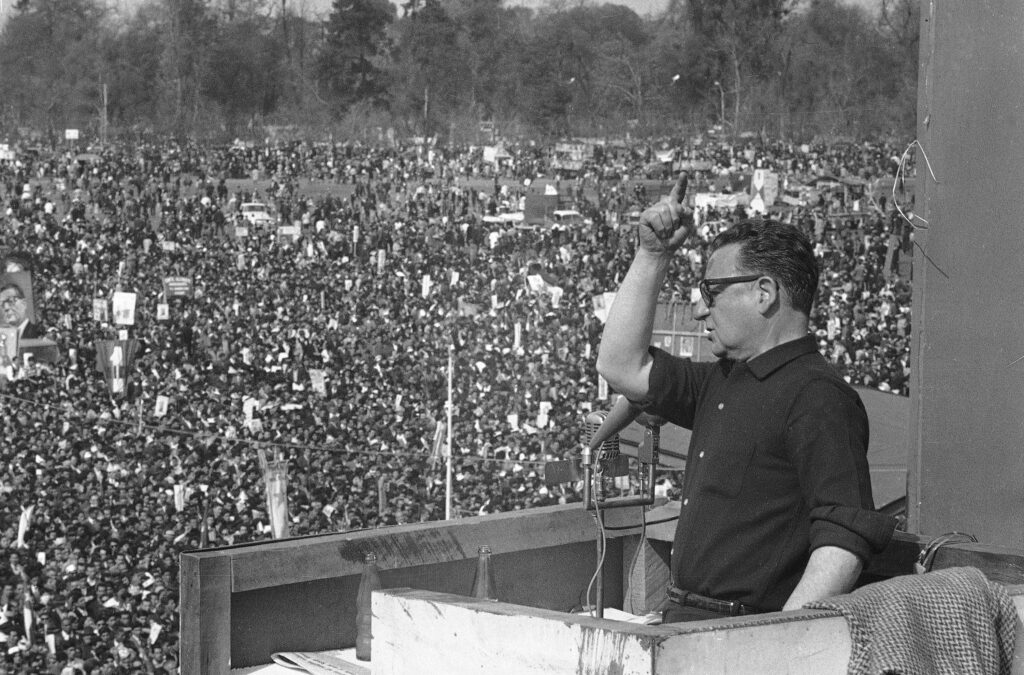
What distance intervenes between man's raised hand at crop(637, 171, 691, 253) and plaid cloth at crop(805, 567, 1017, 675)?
0.85m

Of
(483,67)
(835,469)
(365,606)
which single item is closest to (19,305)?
(483,67)

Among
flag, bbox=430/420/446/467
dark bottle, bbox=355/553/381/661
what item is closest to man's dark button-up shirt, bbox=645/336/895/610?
dark bottle, bbox=355/553/381/661

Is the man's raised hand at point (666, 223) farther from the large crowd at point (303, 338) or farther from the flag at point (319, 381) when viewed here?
the flag at point (319, 381)

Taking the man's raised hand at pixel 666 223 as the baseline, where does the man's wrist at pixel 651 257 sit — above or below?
below

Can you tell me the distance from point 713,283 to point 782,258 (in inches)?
5.5

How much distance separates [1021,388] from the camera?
13.2 ft

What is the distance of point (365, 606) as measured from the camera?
3379mm

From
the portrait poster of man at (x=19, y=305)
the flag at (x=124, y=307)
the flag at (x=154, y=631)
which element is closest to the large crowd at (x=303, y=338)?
the flag at (x=154, y=631)

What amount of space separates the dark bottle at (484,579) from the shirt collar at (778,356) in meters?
1.22

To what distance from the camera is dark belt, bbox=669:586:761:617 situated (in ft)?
8.18

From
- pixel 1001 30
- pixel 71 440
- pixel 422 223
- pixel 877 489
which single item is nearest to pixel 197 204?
pixel 422 223

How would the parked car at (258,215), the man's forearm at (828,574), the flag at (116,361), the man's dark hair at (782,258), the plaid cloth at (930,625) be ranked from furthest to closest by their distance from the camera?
the parked car at (258,215) < the flag at (116,361) < the man's dark hair at (782,258) < the man's forearm at (828,574) < the plaid cloth at (930,625)

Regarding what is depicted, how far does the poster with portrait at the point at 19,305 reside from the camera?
2509 centimetres

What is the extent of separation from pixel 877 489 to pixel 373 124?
93.1 ft
